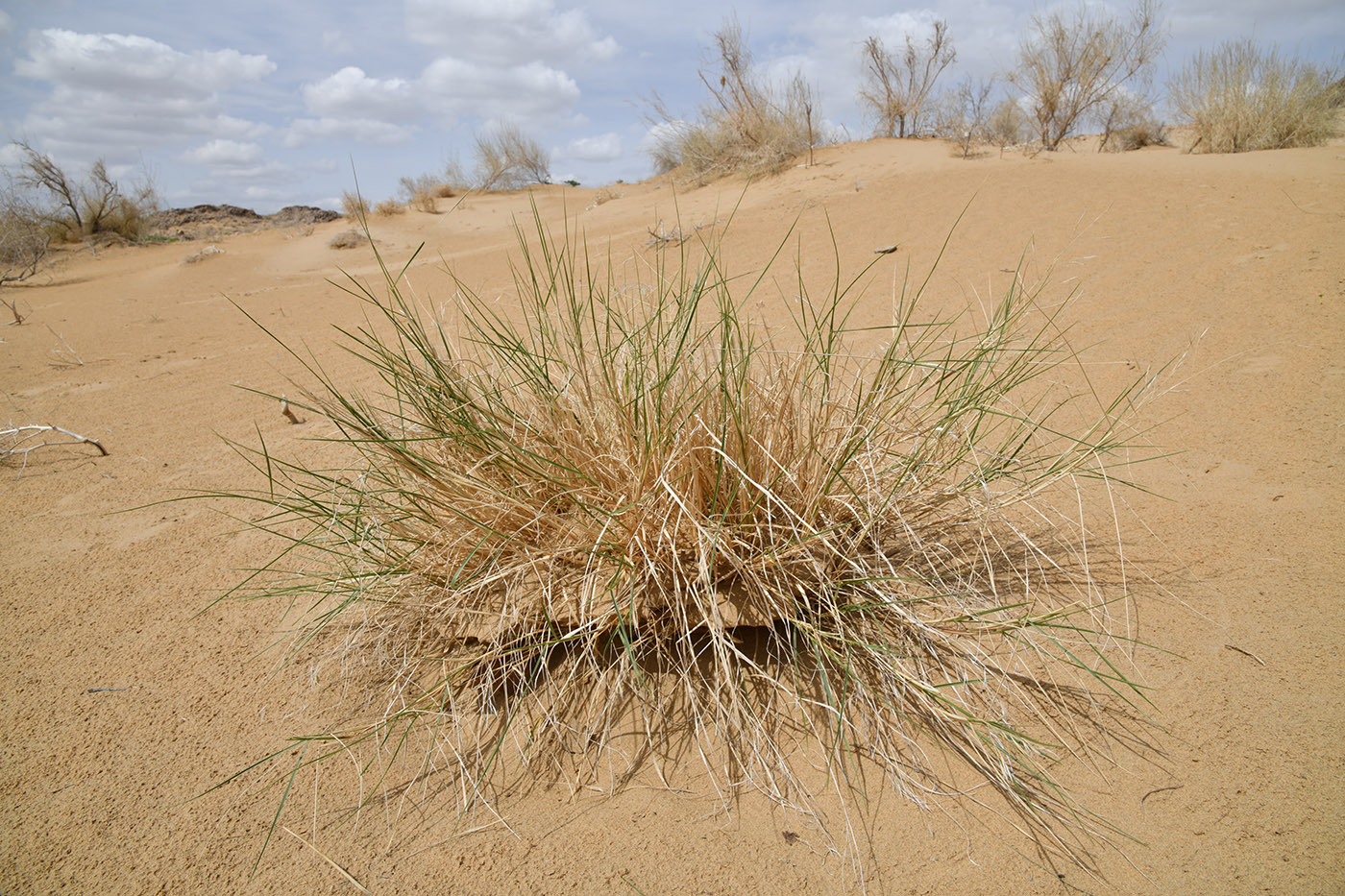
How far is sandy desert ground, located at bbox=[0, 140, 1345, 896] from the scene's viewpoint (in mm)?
1265

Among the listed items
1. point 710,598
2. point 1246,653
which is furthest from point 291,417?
point 1246,653

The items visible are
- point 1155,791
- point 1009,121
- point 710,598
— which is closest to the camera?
point 1155,791

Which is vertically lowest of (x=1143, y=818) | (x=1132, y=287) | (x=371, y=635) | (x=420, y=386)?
(x=1143, y=818)

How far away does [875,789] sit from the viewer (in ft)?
4.54

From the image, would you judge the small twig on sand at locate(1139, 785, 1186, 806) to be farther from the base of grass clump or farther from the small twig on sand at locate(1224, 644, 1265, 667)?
the small twig on sand at locate(1224, 644, 1265, 667)

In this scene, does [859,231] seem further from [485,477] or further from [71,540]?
[71,540]

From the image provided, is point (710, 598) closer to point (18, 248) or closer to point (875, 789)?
point (875, 789)

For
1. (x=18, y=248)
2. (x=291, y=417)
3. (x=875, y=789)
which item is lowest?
(x=875, y=789)

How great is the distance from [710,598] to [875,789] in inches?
19.8

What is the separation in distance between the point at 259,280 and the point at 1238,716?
1149 centimetres

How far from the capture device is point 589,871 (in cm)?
128

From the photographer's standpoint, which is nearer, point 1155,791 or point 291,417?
point 1155,791

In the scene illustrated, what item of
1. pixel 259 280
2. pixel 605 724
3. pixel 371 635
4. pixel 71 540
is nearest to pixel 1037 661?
pixel 605 724

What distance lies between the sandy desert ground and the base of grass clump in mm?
112
